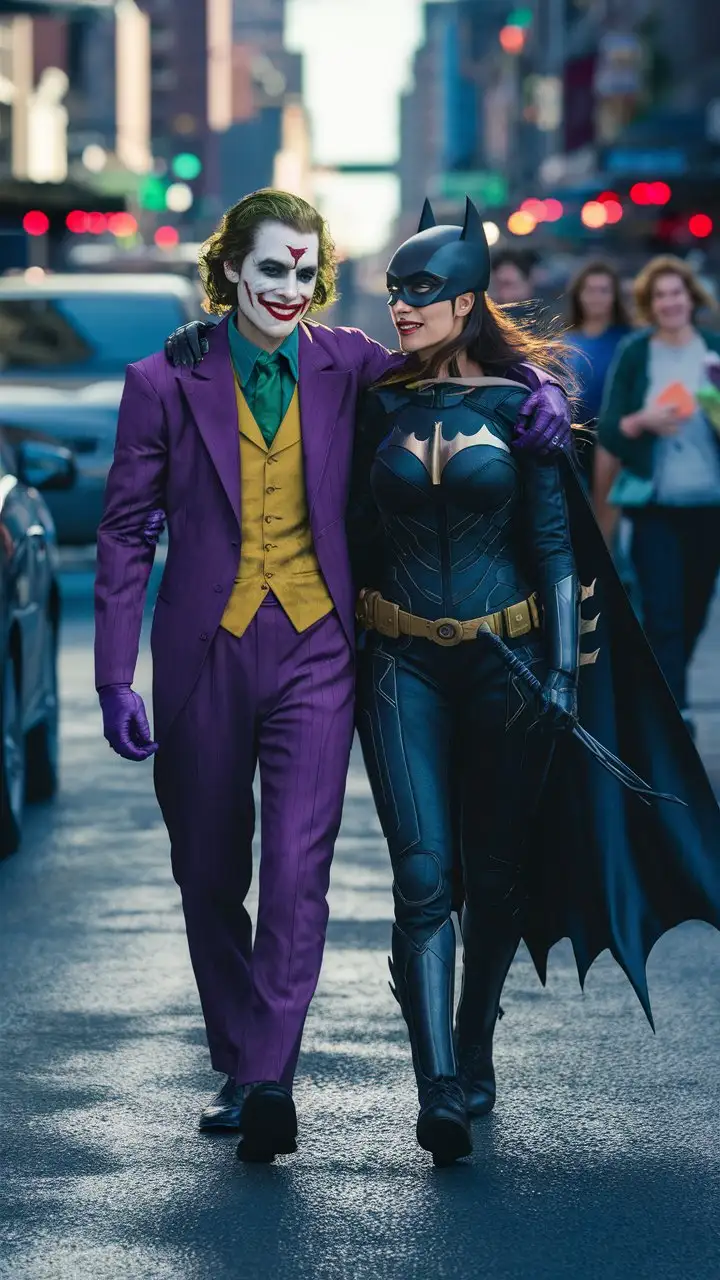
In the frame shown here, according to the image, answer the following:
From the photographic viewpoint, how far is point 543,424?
5312 millimetres

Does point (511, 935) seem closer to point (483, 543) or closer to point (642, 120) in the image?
point (483, 543)

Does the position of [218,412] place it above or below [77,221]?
below

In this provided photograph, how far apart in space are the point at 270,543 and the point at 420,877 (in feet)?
2.37

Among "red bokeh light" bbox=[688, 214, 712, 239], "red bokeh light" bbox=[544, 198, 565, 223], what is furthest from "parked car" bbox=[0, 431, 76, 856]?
"red bokeh light" bbox=[544, 198, 565, 223]

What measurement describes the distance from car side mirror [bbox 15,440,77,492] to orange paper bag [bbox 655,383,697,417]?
8.09 ft

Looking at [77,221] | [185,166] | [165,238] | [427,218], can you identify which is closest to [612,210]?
[185,166]

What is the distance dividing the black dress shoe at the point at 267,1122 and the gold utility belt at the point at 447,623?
3.03 feet

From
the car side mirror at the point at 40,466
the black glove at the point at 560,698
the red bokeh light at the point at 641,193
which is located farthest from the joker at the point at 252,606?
the red bokeh light at the point at 641,193

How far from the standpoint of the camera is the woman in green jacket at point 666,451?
10758 mm

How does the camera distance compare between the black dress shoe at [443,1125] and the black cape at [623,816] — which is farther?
the black cape at [623,816]

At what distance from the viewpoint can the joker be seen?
5.34 meters

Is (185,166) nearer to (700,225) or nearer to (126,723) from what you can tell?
(700,225)

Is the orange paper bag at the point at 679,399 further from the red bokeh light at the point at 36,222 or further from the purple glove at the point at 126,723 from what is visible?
the red bokeh light at the point at 36,222

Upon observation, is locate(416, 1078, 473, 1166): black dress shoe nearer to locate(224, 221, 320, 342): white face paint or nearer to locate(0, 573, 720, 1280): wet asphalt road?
locate(0, 573, 720, 1280): wet asphalt road
